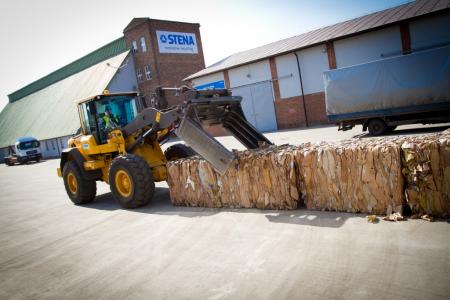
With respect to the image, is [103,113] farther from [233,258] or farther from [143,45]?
[143,45]

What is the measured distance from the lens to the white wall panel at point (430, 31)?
17062 millimetres

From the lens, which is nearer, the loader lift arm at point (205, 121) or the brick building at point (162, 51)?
the loader lift arm at point (205, 121)

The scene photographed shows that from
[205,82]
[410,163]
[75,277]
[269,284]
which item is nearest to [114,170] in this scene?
[75,277]

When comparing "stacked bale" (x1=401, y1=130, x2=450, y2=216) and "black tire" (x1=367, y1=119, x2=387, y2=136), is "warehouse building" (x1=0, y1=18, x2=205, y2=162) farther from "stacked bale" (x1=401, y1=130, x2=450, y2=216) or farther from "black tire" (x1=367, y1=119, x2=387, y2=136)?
"stacked bale" (x1=401, y1=130, x2=450, y2=216)

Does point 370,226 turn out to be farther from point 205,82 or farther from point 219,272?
point 205,82

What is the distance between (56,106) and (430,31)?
41.6 metres

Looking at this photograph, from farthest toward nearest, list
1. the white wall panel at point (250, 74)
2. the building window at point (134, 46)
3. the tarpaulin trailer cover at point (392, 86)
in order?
the building window at point (134, 46) < the white wall panel at point (250, 74) < the tarpaulin trailer cover at point (392, 86)

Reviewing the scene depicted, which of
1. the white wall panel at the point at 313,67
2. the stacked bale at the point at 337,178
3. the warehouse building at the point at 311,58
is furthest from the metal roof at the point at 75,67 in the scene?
the stacked bale at the point at 337,178

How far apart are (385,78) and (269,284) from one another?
40.1 feet

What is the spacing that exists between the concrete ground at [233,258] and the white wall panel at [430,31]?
55.4ft

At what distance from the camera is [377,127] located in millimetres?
13719

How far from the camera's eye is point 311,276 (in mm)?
3664

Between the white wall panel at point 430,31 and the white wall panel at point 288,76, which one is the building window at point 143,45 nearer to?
the white wall panel at point 288,76

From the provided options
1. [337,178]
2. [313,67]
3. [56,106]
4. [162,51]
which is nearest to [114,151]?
[337,178]
